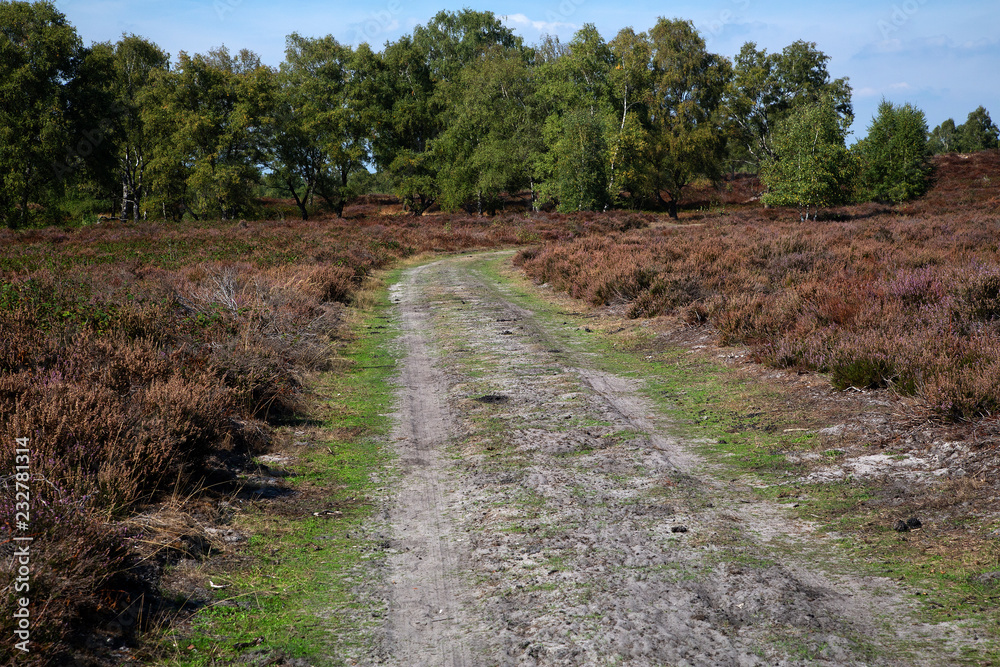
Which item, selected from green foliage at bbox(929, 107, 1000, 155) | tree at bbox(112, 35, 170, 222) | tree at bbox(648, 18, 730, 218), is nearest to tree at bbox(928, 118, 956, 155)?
green foliage at bbox(929, 107, 1000, 155)

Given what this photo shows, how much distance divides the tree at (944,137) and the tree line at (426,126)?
50.9 meters

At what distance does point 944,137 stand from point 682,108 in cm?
7884

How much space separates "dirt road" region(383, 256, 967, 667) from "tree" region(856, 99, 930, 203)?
56.4 metres

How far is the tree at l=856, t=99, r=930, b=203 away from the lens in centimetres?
5359

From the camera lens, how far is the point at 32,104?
1550 inches

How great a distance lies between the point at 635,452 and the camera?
6.05 m

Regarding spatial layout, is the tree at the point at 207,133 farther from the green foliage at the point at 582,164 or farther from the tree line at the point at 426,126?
the green foliage at the point at 582,164

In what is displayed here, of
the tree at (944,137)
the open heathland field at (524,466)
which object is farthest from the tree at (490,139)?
the tree at (944,137)

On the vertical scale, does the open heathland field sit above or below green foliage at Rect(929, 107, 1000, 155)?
below

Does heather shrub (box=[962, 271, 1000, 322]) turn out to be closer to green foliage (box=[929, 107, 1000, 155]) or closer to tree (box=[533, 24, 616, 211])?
tree (box=[533, 24, 616, 211])

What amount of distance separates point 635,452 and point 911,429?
2.45 meters

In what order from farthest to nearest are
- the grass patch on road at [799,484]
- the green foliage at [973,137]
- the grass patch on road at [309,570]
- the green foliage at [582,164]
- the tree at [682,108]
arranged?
the green foliage at [973,137]
the tree at [682,108]
the green foliage at [582,164]
the grass patch on road at [799,484]
the grass patch on road at [309,570]

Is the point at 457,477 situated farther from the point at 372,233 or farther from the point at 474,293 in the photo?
the point at 372,233

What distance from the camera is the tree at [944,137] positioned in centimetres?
10238
